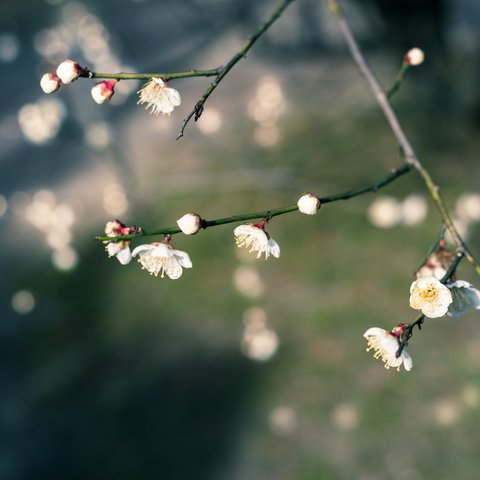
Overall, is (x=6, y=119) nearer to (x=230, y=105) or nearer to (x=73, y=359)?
(x=230, y=105)

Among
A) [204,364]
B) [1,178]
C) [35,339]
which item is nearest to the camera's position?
[204,364]

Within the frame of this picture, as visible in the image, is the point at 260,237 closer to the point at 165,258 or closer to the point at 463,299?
the point at 165,258

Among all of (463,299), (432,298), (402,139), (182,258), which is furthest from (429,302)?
(182,258)

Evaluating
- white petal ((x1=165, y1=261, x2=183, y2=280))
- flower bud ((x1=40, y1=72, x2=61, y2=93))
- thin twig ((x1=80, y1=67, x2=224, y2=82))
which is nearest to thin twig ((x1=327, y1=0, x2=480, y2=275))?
thin twig ((x1=80, y1=67, x2=224, y2=82))

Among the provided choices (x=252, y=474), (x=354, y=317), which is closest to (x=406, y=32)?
(x=354, y=317)

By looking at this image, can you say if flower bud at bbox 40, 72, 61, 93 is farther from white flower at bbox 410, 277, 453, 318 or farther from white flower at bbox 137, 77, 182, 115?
white flower at bbox 410, 277, 453, 318
